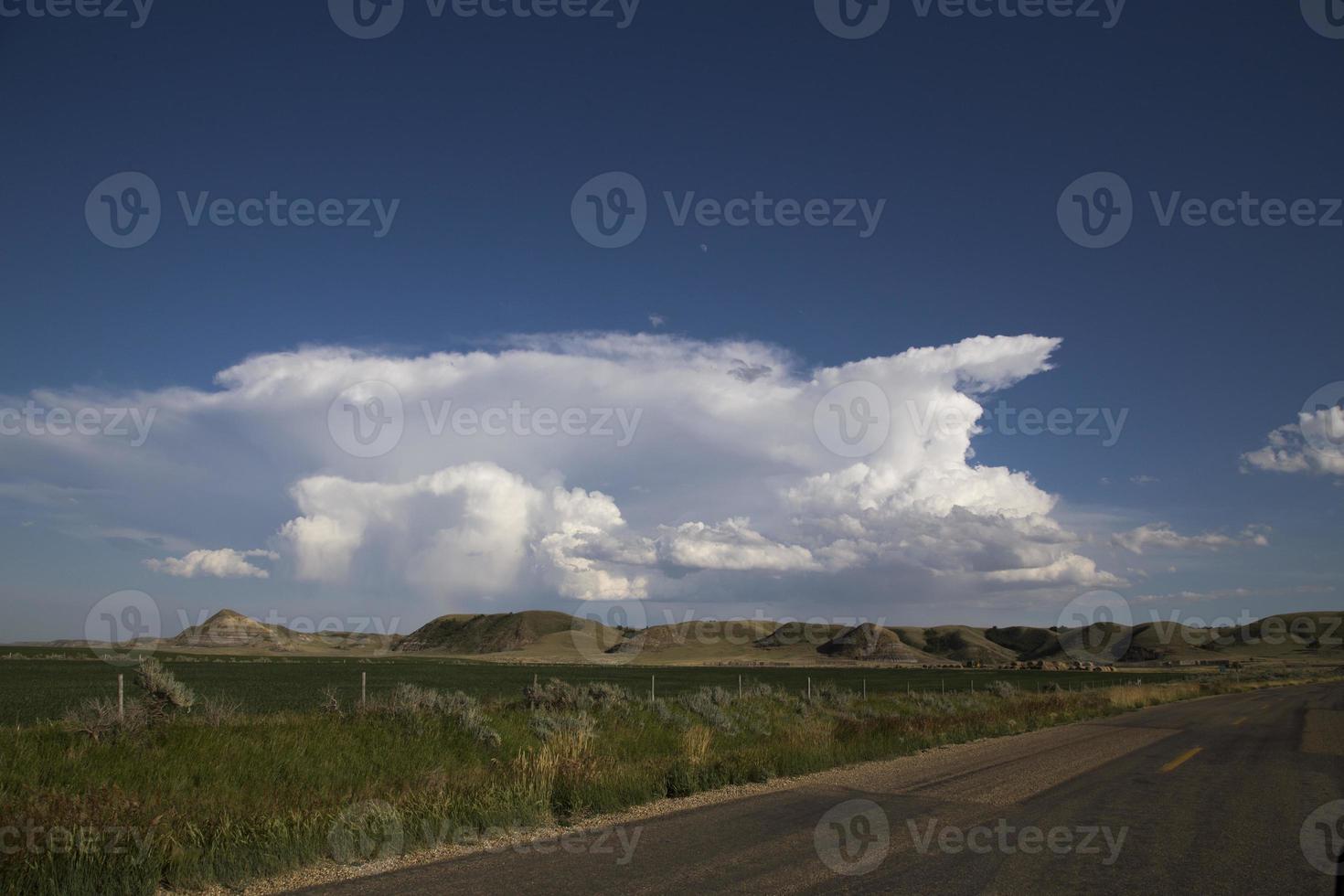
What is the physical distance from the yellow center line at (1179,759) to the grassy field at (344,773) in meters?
5.11

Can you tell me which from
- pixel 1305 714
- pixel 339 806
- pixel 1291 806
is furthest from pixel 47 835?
pixel 1305 714

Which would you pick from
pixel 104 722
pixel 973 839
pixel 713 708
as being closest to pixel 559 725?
pixel 713 708

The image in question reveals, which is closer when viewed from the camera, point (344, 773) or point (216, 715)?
point (344, 773)

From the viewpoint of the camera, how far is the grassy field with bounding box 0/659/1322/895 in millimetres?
8516

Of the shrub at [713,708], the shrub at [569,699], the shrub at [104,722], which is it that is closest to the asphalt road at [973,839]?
the shrub at [713,708]

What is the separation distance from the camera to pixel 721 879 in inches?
304

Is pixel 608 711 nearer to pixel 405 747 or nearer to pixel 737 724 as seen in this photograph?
pixel 737 724

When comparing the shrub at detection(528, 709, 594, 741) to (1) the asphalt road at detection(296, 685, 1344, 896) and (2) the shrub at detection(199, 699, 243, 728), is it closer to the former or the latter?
(1) the asphalt road at detection(296, 685, 1344, 896)

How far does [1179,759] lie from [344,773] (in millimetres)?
16412

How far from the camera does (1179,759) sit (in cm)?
1698

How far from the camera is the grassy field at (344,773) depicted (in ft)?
27.9

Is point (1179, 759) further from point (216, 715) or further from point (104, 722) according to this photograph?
point (104, 722)

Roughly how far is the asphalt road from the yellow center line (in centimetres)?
13

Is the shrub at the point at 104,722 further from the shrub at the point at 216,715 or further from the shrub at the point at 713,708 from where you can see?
the shrub at the point at 713,708
